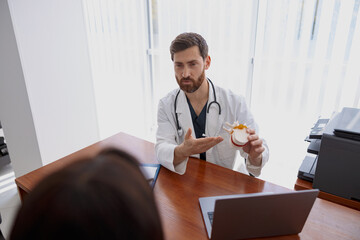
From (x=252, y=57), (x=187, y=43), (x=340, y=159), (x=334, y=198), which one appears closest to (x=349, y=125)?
(x=340, y=159)

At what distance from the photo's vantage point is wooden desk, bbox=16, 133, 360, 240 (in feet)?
2.88

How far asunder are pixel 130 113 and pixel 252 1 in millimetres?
2095

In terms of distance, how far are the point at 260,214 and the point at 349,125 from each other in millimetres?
800

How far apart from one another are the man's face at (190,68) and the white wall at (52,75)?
4.32ft

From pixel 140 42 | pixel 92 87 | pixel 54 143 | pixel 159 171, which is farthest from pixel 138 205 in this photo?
pixel 140 42

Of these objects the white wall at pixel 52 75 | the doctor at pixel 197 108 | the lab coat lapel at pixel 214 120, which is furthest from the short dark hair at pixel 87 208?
the white wall at pixel 52 75

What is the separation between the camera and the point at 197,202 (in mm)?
1032

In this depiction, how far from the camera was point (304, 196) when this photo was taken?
28.6 inches

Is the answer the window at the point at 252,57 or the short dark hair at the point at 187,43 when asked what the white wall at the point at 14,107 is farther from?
the short dark hair at the point at 187,43

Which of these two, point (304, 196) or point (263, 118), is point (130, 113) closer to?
point (263, 118)

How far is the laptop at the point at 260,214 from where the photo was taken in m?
0.70

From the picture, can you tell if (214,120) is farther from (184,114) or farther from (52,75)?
(52,75)

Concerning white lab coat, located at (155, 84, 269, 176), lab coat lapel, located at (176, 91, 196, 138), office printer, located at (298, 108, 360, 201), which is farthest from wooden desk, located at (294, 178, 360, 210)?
lab coat lapel, located at (176, 91, 196, 138)

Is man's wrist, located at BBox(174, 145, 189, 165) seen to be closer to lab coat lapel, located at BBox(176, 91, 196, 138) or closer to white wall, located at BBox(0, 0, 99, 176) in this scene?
lab coat lapel, located at BBox(176, 91, 196, 138)
